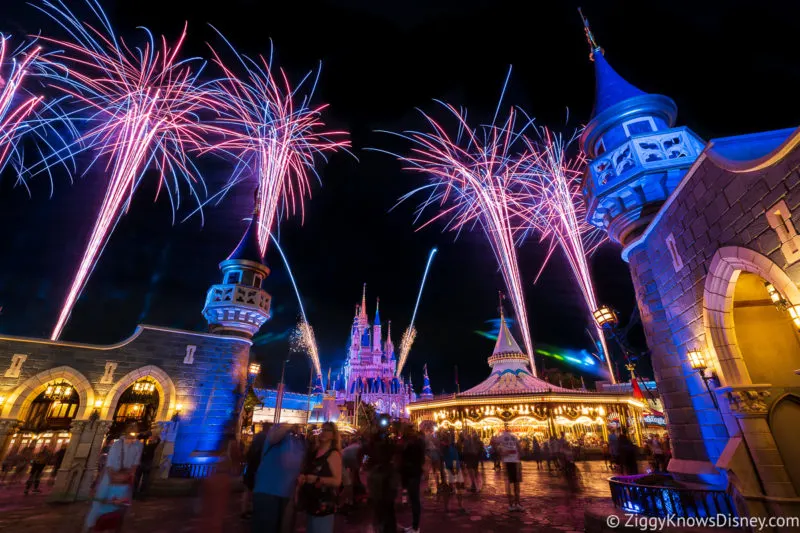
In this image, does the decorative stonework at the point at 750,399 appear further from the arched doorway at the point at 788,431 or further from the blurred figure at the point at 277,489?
the blurred figure at the point at 277,489

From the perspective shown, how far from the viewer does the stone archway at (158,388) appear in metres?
14.0

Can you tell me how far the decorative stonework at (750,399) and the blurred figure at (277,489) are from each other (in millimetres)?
7555

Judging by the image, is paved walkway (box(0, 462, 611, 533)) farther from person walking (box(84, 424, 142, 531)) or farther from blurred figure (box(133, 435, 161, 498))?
person walking (box(84, 424, 142, 531))

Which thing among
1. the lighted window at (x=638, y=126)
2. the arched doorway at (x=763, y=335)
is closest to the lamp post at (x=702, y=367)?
the arched doorway at (x=763, y=335)

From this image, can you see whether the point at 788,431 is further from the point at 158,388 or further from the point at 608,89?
the point at 158,388

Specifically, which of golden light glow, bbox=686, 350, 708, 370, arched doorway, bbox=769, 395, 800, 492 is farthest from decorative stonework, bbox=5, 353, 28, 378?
arched doorway, bbox=769, 395, 800, 492

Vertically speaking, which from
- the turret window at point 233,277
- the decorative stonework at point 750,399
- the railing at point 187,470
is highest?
the turret window at point 233,277

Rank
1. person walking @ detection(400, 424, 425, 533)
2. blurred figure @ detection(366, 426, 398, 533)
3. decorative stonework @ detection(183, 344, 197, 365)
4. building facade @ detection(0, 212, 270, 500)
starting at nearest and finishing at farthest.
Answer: blurred figure @ detection(366, 426, 398, 533)
person walking @ detection(400, 424, 425, 533)
building facade @ detection(0, 212, 270, 500)
decorative stonework @ detection(183, 344, 197, 365)

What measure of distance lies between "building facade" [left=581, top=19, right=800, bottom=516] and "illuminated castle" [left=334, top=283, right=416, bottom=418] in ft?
229

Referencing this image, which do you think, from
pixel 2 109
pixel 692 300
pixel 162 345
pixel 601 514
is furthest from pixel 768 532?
pixel 2 109

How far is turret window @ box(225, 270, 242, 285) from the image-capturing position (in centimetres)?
1973

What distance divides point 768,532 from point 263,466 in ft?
24.8

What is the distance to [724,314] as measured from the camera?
7133mm

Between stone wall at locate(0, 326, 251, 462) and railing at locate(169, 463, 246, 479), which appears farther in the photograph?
railing at locate(169, 463, 246, 479)
